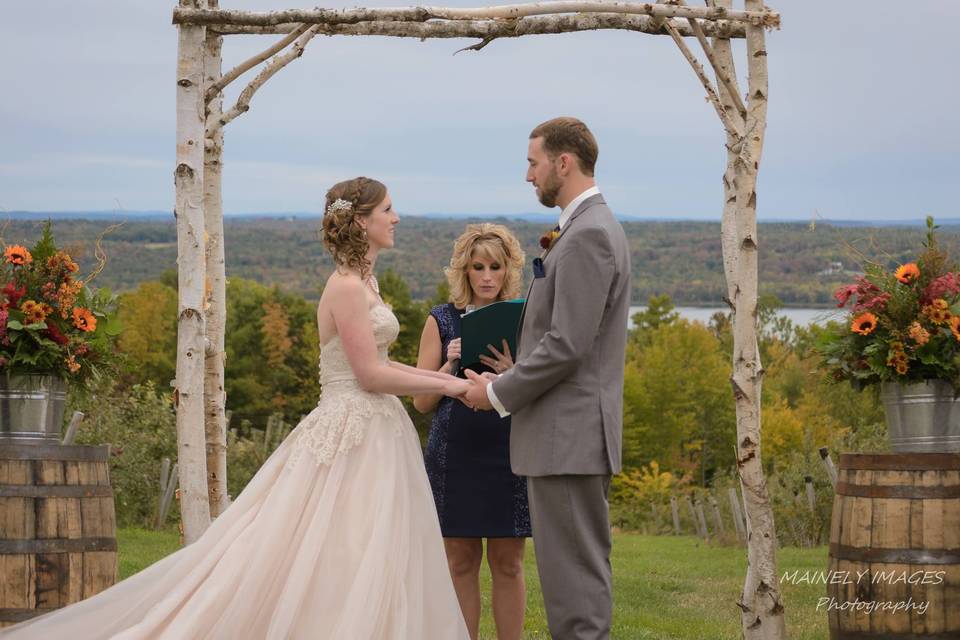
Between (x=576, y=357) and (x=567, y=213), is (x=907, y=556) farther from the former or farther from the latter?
(x=567, y=213)

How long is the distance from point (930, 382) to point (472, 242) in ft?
7.54

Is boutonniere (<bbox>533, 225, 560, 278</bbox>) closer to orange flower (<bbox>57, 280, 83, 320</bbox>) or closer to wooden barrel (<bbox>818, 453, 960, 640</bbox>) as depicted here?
wooden barrel (<bbox>818, 453, 960, 640</bbox>)

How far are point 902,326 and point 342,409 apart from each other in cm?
274

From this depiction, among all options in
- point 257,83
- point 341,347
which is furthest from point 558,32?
point 341,347

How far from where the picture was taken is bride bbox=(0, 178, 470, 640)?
480cm

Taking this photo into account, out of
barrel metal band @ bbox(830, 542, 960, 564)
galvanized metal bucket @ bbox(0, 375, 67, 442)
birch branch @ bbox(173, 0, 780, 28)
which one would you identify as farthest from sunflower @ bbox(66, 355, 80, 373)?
barrel metal band @ bbox(830, 542, 960, 564)

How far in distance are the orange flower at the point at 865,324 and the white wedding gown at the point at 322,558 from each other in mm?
2254

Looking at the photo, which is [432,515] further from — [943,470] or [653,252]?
[653,252]

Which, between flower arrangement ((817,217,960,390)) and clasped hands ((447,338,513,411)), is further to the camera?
flower arrangement ((817,217,960,390))

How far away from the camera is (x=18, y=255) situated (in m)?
5.97

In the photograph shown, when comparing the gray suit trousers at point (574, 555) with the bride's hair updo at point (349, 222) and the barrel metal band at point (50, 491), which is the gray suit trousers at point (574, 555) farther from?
the barrel metal band at point (50, 491)

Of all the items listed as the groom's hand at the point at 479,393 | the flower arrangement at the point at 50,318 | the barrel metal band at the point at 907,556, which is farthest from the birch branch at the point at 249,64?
the barrel metal band at the point at 907,556

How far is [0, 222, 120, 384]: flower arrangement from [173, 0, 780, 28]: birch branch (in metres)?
1.40

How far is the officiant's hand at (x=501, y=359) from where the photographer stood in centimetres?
509
